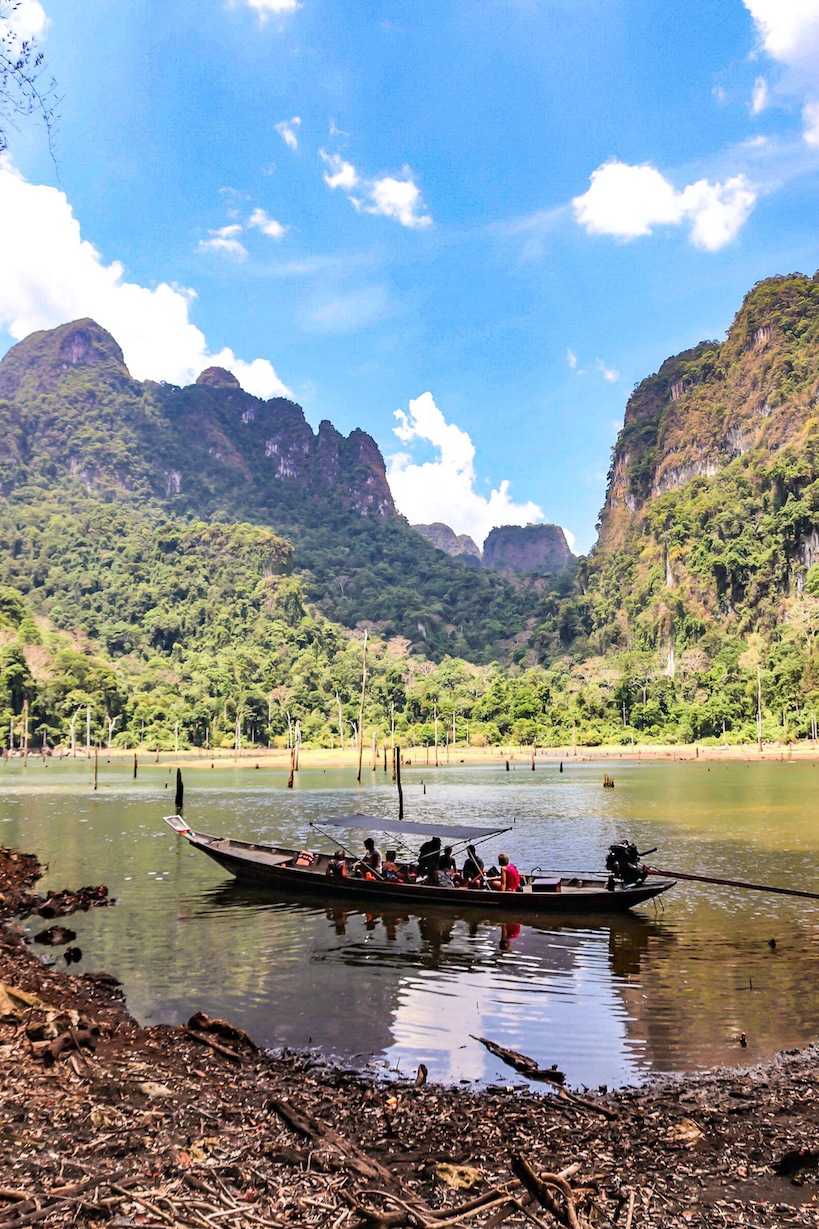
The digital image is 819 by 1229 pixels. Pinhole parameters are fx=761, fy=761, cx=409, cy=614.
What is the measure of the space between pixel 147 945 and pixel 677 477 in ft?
569

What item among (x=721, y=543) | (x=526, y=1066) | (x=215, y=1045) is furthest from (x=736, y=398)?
(x=215, y=1045)

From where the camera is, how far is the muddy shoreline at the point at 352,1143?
489 centimetres

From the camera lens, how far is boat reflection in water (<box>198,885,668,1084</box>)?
9.03m

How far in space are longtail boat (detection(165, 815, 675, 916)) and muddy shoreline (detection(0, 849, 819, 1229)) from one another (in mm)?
7442

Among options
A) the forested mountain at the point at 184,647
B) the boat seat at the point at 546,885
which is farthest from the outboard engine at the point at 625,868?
the forested mountain at the point at 184,647

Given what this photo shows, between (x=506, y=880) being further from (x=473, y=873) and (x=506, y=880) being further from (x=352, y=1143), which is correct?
(x=352, y=1143)

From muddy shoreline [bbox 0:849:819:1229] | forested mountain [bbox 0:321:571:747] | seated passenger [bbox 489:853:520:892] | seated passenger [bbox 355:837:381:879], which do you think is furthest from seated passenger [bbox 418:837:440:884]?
forested mountain [bbox 0:321:571:747]

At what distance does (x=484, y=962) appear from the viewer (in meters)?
13.2

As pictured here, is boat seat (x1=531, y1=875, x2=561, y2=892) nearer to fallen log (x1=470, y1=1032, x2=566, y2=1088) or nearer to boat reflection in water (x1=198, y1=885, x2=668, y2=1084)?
boat reflection in water (x1=198, y1=885, x2=668, y2=1084)

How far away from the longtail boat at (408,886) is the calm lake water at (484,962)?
0.43m

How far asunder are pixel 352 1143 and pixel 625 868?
11221 millimetres

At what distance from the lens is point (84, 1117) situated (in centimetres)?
593

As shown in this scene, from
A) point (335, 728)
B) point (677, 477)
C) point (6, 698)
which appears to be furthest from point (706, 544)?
point (6, 698)

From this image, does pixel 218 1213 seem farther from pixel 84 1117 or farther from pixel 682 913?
pixel 682 913
